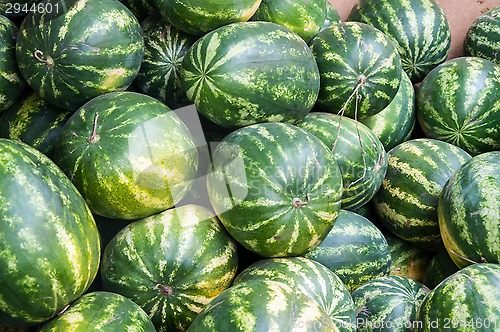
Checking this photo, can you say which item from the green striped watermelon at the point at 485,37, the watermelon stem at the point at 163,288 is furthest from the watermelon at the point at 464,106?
the watermelon stem at the point at 163,288

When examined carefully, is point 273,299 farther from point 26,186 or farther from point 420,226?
point 420,226

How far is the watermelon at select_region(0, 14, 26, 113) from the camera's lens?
2.49 m

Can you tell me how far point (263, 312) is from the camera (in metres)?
1.85

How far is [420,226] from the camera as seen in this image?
9.30 feet

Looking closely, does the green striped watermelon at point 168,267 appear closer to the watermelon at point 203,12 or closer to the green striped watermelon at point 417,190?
the watermelon at point 203,12

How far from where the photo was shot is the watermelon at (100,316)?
186 cm

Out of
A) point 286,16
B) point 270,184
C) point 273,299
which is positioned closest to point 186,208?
point 270,184

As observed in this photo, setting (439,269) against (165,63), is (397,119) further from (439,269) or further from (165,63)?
(165,63)

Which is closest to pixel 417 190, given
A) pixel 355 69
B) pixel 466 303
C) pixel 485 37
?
pixel 355 69

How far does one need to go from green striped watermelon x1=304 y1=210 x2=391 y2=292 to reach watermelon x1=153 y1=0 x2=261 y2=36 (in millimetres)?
981

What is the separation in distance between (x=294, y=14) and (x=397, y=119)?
82cm

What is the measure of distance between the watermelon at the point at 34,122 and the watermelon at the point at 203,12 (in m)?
0.61

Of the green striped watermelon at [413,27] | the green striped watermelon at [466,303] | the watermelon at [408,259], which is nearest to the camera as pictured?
the green striped watermelon at [466,303]

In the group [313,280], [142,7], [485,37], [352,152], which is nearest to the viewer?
[313,280]
